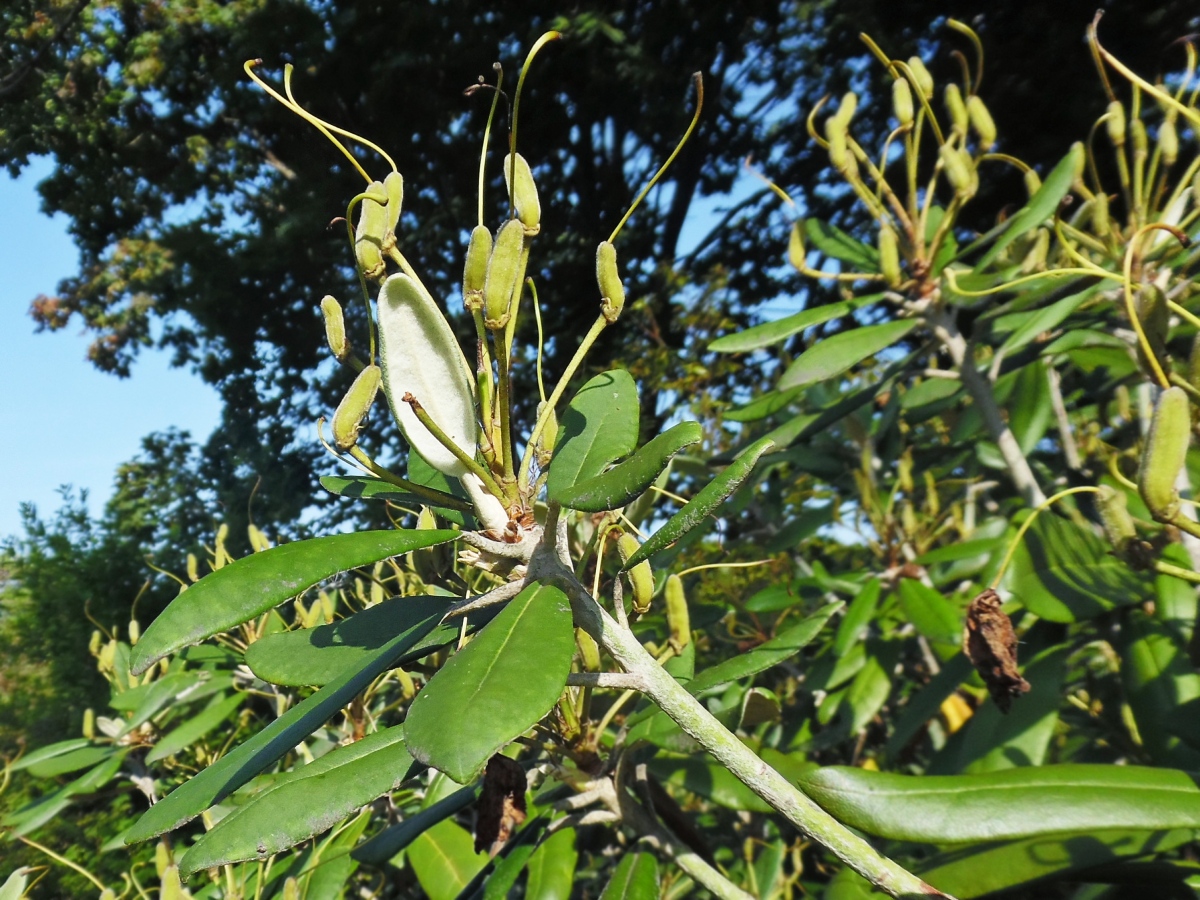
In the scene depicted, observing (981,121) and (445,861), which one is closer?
(445,861)

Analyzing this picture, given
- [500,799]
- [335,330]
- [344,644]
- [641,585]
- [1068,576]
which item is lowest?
[1068,576]

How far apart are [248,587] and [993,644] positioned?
2.45ft

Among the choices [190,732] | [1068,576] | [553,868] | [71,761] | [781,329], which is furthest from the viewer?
[71,761]

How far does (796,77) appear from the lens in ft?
18.3

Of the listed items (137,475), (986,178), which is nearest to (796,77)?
(986,178)

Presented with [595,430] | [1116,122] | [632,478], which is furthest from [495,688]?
[1116,122]

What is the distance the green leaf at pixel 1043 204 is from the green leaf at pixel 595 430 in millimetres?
874

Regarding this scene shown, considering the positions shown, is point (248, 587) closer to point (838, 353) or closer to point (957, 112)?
point (838, 353)

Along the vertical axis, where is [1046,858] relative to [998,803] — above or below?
below

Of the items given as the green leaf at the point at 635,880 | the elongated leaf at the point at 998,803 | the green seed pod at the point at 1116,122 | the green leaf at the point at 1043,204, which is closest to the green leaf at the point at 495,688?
the elongated leaf at the point at 998,803

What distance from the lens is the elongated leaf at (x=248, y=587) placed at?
586 millimetres

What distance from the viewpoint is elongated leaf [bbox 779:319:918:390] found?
1.41 meters

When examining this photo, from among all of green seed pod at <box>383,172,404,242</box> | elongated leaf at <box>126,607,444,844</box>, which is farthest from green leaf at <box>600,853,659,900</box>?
green seed pod at <box>383,172,404,242</box>

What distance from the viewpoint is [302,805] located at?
66 centimetres
